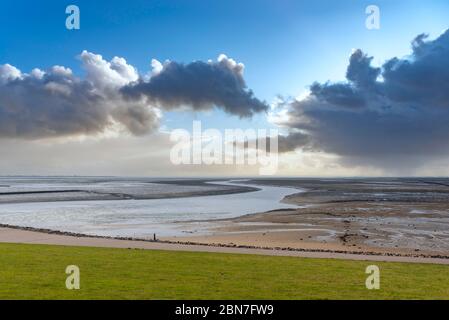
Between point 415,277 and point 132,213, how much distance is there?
39.3 meters

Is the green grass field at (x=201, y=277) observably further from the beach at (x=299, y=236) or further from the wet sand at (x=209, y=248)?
the beach at (x=299, y=236)

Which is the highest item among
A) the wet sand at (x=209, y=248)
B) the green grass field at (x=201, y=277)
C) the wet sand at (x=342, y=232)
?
the green grass field at (x=201, y=277)

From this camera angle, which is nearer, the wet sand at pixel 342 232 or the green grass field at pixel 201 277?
the green grass field at pixel 201 277

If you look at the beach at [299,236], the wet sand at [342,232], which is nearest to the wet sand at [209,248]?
the beach at [299,236]

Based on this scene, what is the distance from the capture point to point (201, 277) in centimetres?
1534

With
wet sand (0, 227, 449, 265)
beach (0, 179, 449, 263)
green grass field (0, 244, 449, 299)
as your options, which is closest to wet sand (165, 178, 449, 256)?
beach (0, 179, 449, 263)

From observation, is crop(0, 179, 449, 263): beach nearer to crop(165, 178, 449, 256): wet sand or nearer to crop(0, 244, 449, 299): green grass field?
crop(165, 178, 449, 256): wet sand

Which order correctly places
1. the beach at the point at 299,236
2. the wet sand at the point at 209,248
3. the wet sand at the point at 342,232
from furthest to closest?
the wet sand at the point at 342,232 → the beach at the point at 299,236 → the wet sand at the point at 209,248

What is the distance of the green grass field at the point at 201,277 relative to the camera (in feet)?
43.1

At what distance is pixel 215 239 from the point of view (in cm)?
3198

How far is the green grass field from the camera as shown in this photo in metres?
13.1

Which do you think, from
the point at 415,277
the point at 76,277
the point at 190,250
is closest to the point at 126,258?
the point at 190,250
